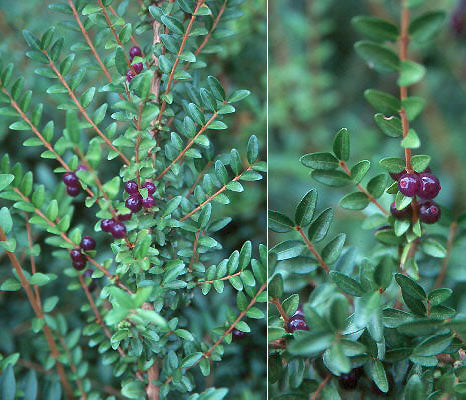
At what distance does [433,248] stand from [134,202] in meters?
0.29

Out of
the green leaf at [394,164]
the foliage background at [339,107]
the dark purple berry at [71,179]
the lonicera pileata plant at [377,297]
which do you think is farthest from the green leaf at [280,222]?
the foliage background at [339,107]

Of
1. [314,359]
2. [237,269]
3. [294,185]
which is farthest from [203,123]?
[294,185]

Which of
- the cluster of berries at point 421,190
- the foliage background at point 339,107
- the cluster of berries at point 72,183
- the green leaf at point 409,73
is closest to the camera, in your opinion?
the green leaf at point 409,73

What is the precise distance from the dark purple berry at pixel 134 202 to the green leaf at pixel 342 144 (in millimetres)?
182

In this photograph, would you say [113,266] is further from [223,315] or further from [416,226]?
[416,226]

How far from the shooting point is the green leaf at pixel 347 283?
50cm

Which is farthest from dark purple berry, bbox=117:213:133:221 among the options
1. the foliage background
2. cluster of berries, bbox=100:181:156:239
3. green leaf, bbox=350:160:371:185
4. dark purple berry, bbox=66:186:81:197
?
the foliage background

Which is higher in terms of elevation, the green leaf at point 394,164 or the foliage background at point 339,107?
the green leaf at point 394,164

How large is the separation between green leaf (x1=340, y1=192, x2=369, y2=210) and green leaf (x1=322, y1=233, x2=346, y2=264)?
3 centimetres

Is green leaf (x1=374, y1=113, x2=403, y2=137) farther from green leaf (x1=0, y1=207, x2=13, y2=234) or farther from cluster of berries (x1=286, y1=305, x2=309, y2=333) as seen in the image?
green leaf (x1=0, y1=207, x2=13, y2=234)

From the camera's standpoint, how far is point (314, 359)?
551 mm

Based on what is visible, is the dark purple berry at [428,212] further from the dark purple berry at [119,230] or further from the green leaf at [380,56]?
the dark purple berry at [119,230]

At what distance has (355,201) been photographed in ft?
1.82

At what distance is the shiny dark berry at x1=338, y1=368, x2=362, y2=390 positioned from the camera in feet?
1.77
